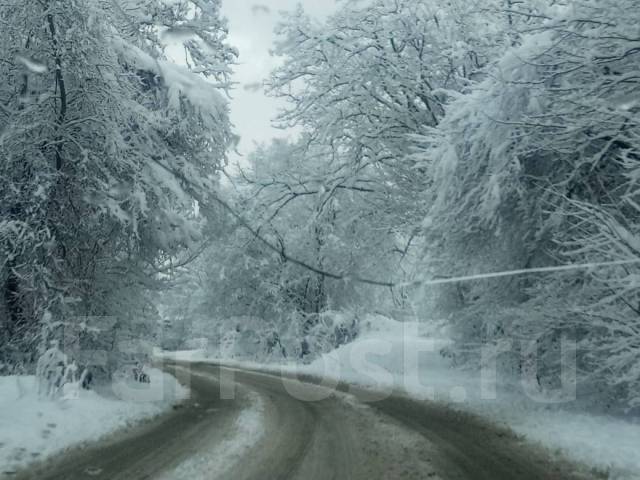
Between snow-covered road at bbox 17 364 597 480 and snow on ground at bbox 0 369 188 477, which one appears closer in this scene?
snow-covered road at bbox 17 364 597 480

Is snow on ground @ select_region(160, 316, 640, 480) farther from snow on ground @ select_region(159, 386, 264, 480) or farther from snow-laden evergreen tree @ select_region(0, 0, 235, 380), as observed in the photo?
snow-laden evergreen tree @ select_region(0, 0, 235, 380)

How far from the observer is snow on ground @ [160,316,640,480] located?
6242 mm

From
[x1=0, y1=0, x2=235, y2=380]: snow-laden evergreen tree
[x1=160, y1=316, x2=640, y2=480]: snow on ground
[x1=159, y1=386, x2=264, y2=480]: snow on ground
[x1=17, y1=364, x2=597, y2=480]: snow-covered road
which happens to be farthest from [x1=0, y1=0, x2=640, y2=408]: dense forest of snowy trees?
[x1=159, y1=386, x2=264, y2=480]: snow on ground

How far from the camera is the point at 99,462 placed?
618 cm

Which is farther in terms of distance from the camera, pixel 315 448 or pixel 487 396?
pixel 487 396

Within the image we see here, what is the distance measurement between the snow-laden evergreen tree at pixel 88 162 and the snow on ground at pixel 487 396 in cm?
663

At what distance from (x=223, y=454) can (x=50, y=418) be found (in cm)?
267

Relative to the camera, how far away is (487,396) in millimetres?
10773

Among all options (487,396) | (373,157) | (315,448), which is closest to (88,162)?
(315,448)

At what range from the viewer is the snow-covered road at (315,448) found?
566 cm

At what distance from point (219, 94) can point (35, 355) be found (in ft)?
20.1

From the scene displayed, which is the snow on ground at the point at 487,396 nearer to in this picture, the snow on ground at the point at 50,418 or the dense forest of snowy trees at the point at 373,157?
the dense forest of snowy trees at the point at 373,157

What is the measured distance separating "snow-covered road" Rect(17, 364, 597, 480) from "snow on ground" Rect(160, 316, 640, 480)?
409 millimetres

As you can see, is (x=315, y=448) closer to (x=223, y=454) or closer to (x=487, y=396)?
(x=223, y=454)
